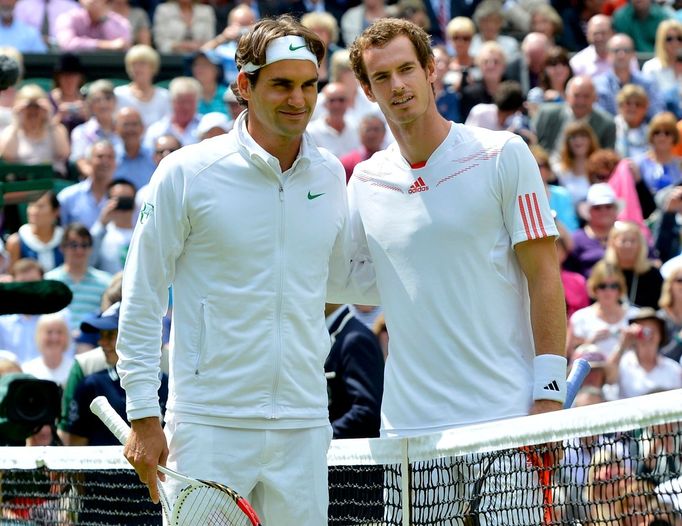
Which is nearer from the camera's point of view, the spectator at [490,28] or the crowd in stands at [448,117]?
the crowd in stands at [448,117]

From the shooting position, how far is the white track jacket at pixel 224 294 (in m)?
4.99

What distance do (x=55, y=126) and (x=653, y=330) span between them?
6.04 metres

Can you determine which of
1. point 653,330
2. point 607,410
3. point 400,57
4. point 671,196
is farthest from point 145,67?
point 607,410

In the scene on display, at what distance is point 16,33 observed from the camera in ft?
49.4

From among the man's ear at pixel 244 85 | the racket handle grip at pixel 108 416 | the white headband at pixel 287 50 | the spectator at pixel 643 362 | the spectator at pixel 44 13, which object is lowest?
the spectator at pixel 643 362

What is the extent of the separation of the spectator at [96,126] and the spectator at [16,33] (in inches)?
62.3

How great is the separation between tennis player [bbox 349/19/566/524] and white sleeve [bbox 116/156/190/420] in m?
0.76

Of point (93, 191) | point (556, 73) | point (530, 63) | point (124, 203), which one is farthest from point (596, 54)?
point (124, 203)

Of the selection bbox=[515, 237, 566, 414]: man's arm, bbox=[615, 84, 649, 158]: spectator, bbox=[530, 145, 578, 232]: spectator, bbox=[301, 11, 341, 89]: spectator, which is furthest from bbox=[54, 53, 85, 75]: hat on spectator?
bbox=[515, 237, 566, 414]: man's arm

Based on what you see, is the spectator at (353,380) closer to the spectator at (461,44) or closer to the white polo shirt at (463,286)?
the white polo shirt at (463,286)

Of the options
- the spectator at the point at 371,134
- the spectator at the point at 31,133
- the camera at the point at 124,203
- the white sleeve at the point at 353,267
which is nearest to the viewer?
the white sleeve at the point at 353,267

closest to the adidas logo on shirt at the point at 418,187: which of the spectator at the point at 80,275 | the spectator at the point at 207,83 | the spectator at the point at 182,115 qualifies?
the spectator at the point at 80,275

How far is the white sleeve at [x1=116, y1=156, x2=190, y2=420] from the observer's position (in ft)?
16.3

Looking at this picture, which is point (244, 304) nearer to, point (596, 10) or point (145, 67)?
point (145, 67)
